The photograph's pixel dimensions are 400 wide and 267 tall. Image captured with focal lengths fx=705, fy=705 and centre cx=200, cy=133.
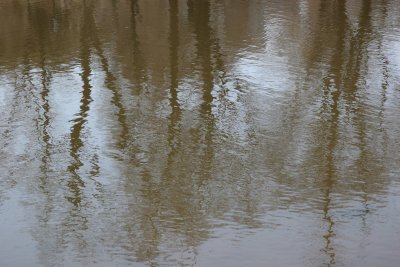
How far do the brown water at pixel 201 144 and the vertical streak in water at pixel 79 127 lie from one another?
0.10ft

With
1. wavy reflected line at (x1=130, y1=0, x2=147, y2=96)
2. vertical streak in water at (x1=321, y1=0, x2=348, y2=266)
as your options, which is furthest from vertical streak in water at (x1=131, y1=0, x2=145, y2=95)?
vertical streak in water at (x1=321, y1=0, x2=348, y2=266)

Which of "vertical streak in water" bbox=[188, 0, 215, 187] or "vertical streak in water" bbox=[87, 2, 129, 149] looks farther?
"vertical streak in water" bbox=[87, 2, 129, 149]

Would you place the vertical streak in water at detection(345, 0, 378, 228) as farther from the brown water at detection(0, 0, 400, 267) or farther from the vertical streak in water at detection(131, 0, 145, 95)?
the vertical streak in water at detection(131, 0, 145, 95)

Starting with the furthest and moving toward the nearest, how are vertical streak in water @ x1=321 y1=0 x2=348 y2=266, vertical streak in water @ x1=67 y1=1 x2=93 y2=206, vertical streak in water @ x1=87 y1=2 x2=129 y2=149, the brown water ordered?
1. vertical streak in water @ x1=87 y1=2 x2=129 y2=149
2. vertical streak in water @ x1=67 y1=1 x2=93 y2=206
3. vertical streak in water @ x1=321 y1=0 x2=348 y2=266
4. the brown water

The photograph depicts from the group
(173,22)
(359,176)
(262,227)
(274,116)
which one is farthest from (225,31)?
(262,227)

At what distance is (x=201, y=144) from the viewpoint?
9109 mm

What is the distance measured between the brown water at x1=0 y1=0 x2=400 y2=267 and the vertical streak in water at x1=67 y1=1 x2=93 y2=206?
29 mm

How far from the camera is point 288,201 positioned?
7.44m

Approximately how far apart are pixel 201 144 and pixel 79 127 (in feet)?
6.06

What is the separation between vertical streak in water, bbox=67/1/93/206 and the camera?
7900 millimetres

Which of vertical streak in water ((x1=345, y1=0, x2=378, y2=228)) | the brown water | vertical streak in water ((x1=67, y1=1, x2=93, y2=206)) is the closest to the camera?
the brown water

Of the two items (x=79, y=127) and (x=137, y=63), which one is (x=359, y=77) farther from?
(x=79, y=127)

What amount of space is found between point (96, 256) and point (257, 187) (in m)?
2.18

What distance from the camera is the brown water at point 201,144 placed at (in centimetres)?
666
